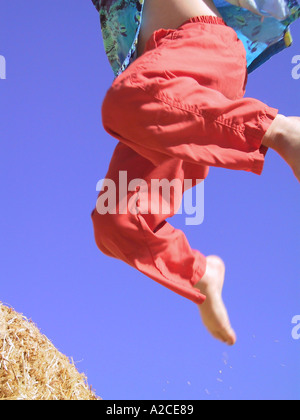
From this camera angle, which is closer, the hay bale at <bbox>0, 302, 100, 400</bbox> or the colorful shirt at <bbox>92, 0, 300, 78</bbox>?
the colorful shirt at <bbox>92, 0, 300, 78</bbox>

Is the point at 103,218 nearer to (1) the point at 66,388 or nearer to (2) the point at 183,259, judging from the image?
(2) the point at 183,259

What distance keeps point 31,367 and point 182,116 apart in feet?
7.08

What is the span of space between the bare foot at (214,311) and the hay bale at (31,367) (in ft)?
4.08

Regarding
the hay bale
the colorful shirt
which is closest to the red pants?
the colorful shirt

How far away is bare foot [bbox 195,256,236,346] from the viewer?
7.42ft

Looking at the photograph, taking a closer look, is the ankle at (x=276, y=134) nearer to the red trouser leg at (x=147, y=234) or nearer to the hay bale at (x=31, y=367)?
the red trouser leg at (x=147, y=234)

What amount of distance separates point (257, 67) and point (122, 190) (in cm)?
91

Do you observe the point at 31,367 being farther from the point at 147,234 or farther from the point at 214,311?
the point at 147,234

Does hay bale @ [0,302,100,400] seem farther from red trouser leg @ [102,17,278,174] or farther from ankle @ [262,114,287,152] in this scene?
ankle @ [262,114,287,152]

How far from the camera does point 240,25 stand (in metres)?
2.20

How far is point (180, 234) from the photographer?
2.18 m

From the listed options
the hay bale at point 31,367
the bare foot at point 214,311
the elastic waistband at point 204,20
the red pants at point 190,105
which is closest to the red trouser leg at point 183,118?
the red pants at point 190,105

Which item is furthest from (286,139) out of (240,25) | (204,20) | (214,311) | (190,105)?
(214,311)
